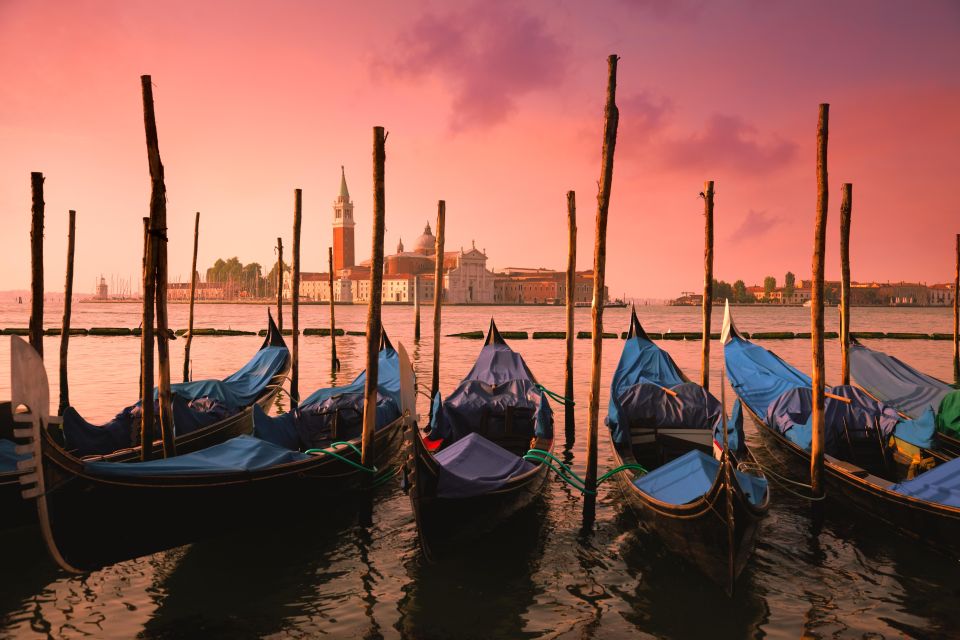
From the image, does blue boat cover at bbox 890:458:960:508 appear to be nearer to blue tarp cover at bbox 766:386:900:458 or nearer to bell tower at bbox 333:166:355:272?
blue tarp cover at bbox 766:386:900:458

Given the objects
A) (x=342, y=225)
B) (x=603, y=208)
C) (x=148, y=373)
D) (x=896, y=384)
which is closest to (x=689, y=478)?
(x=603, y=208)

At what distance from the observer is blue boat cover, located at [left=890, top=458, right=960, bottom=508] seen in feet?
15.9

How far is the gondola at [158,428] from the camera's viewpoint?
491cm

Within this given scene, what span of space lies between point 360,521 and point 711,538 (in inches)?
114

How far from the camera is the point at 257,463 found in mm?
5125

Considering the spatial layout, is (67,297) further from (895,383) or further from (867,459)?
(895,383)

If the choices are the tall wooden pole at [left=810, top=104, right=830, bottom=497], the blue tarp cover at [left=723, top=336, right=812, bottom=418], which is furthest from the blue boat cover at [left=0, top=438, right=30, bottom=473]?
the blue tarp cover at [left=723, top=336, right=812, bottom=418]

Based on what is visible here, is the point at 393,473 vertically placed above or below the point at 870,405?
below

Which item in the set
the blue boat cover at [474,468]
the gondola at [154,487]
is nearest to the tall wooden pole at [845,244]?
the blue boat cover at [474,468]

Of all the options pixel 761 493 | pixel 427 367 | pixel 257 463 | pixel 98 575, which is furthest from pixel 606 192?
pixel 427 367

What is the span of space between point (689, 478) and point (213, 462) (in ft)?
11.5

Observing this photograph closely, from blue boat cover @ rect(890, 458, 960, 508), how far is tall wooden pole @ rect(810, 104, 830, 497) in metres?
0.59

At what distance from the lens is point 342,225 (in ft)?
377

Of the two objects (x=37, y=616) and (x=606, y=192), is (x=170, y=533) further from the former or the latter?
(x=606, y=192)
